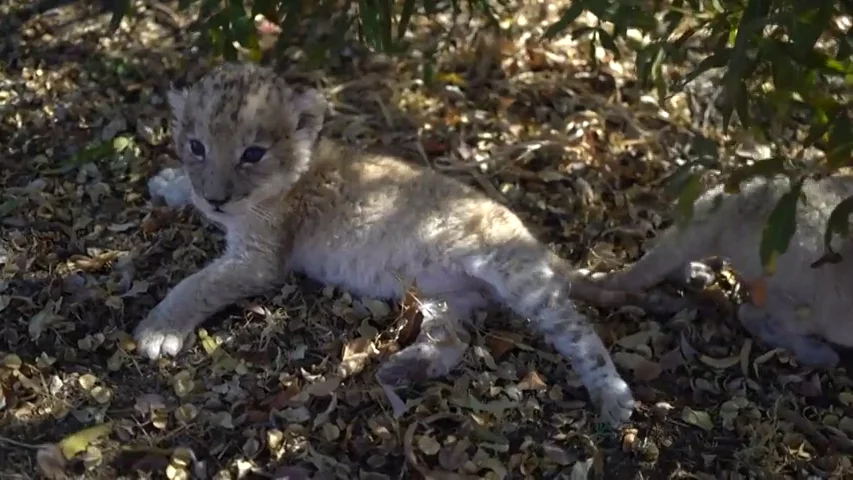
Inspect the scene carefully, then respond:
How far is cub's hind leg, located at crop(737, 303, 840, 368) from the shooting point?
3891mm

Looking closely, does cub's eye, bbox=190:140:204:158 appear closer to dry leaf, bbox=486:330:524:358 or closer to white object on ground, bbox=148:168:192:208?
white object on ground, bbox=148:168:192:208

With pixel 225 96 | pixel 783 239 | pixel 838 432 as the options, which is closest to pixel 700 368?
pixel 838 432

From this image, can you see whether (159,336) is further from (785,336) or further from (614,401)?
(785,336)

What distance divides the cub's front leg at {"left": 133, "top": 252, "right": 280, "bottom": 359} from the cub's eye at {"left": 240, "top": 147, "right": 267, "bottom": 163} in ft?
1.26

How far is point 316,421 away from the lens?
3492 millimetres

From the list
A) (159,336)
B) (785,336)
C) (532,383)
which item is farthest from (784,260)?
(159,336)

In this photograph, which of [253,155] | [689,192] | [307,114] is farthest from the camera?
[307,114]

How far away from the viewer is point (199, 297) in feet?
12.5

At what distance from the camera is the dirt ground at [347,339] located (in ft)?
11.2

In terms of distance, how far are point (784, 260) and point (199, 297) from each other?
2228 mm

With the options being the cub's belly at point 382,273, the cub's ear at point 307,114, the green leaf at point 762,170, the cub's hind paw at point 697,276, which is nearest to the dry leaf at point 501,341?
the cub's belly at point 382,273

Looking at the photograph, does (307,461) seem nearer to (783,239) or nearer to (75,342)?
(75,342)

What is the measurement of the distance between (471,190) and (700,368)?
1162 millimetres

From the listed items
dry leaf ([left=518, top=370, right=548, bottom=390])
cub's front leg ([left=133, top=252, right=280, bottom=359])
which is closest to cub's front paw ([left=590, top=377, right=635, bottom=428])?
dry leaf ([left=518, top=370, right=548, bottom=390])
